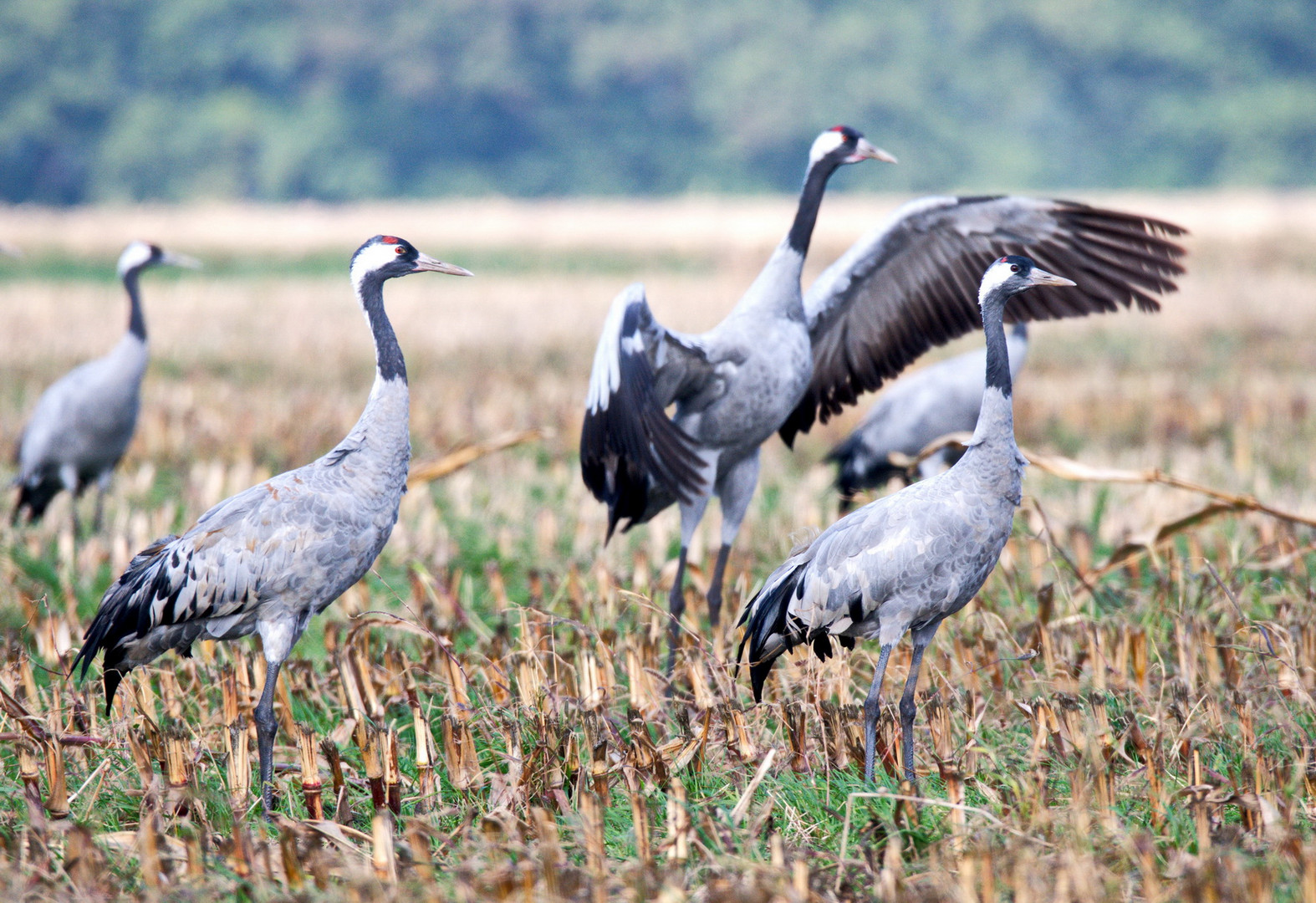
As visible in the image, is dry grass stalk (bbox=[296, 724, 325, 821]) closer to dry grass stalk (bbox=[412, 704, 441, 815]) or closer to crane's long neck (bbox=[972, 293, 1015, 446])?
dry grass stalk (bbox=[412, 704, 441, 815])

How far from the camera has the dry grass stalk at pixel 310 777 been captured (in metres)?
3.15

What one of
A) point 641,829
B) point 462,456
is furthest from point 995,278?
point 462,456

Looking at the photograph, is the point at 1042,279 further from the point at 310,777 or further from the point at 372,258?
the point at 310,777

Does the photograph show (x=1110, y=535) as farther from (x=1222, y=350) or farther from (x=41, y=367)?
(x=41, y=367)

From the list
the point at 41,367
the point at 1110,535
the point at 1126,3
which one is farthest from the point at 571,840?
the point at 1126,3

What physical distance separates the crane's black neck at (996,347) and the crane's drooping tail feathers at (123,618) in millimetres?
2156

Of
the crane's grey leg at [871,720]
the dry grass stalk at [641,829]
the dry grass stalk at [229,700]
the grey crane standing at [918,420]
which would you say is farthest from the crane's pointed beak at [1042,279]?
the grey crane standing at [918,420]

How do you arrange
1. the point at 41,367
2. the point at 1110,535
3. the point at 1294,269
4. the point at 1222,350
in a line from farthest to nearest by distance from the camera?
the point at 1294,269
the point at 1222,350
the point at 41,367
the point at 1110,535

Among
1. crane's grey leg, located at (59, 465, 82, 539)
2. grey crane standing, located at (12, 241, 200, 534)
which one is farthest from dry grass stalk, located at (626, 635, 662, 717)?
crane's grey leg, located at (59, 465, 82, 539)

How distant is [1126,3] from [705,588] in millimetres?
43959

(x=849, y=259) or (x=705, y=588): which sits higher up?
(x=849, y=259)

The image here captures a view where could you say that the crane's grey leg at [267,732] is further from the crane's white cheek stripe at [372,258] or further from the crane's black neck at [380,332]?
the crane's white cheek stripe at [372,258]

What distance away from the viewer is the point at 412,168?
4081 centimetres

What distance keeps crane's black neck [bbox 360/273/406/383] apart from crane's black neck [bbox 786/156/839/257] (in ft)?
4.97
